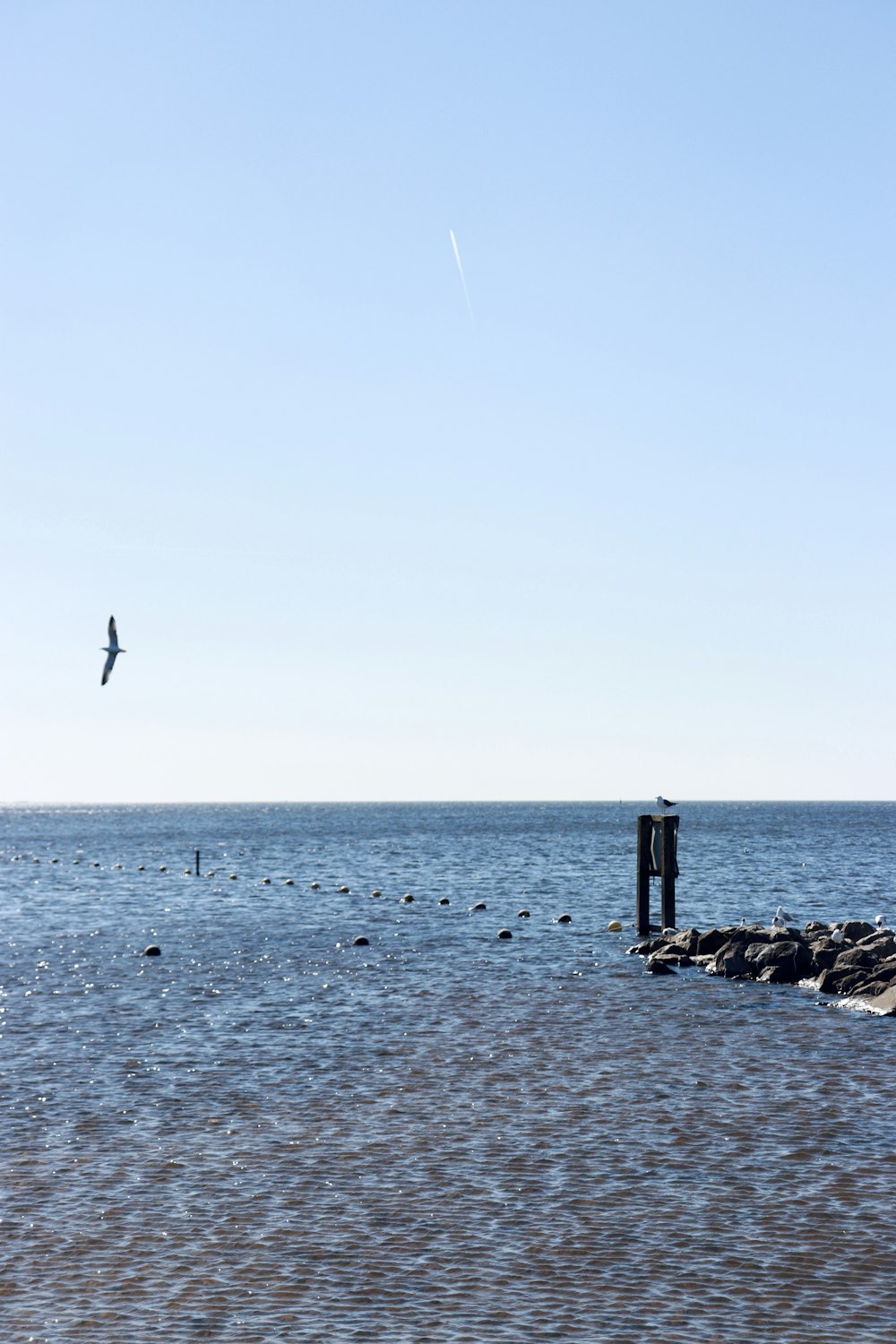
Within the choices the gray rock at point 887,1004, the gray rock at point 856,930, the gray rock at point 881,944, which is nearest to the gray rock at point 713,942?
the gray rock at point 856,930

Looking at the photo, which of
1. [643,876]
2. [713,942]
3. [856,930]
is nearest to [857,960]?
[856,930]

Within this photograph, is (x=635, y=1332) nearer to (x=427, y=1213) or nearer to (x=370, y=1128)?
(x=427, y=1213)

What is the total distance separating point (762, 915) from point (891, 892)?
Result: 14031 millimetres

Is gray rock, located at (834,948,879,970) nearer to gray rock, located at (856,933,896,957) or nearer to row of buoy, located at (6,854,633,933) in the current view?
gray rock, located at (856,933,896,957)

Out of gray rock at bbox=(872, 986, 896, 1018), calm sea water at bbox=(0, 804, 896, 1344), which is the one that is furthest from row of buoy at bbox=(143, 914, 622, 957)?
gray rock at bbox=(872, 986, 896, 1018)

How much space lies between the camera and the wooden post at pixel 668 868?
4500 centimetres

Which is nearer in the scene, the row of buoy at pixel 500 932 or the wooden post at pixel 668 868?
the row of buoy at pixel 500 932

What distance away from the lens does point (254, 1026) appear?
28.8 meters

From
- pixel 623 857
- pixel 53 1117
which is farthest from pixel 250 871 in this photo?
pixel 53 1117

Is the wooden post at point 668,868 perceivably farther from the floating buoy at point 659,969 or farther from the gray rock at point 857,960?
the gray rock at point 857,960

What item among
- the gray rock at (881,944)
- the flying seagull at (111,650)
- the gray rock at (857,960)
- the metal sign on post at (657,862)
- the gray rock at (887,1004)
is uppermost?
the flying seagull at (111,650)

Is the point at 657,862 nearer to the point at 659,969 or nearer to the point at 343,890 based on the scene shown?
the point at 659,969

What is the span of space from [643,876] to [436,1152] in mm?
28442

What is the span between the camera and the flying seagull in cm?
3159
